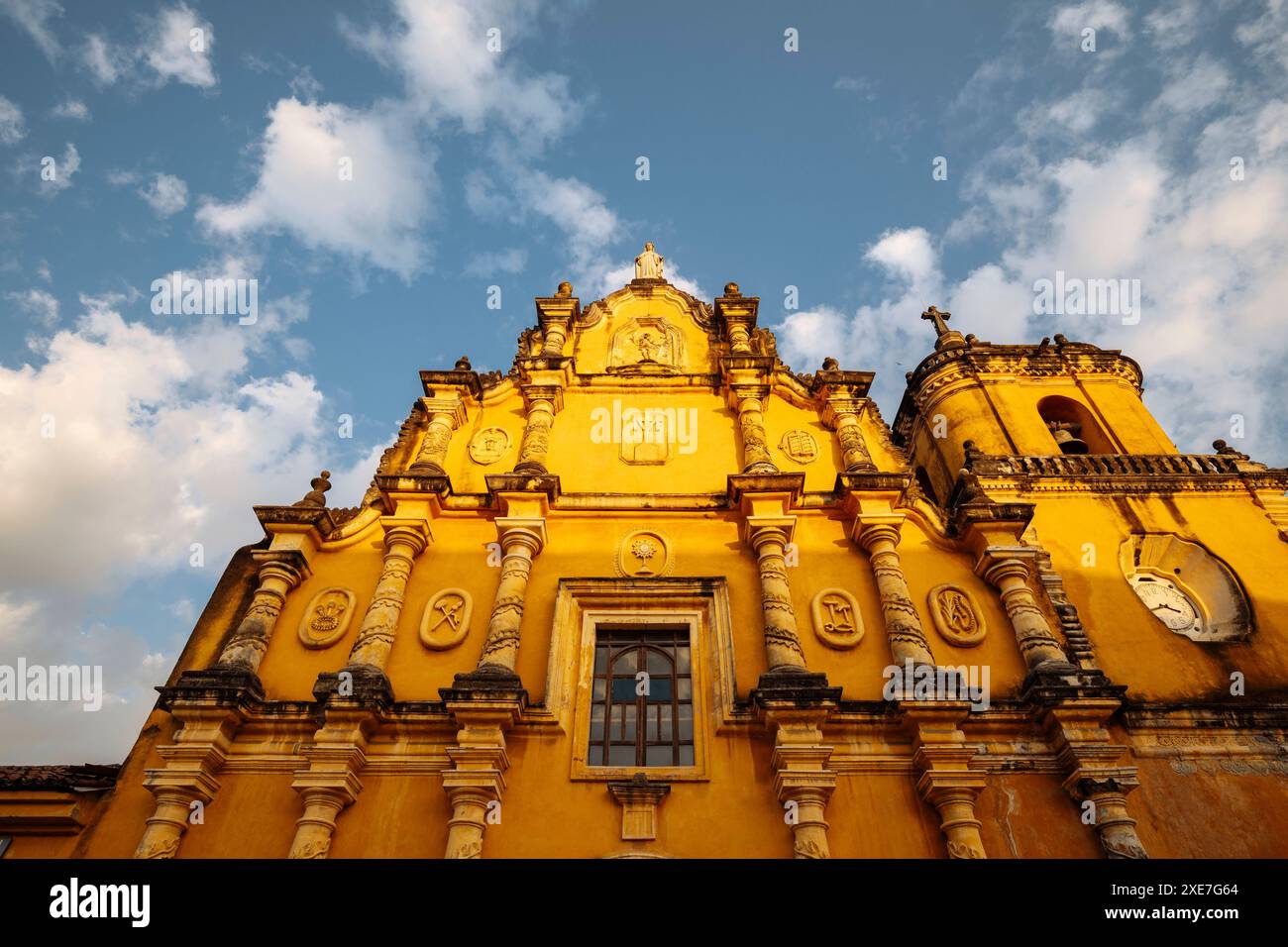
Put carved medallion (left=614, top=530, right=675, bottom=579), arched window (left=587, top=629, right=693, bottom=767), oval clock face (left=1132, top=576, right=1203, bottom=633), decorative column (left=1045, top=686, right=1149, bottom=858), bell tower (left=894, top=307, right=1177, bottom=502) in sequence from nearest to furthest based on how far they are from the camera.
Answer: decorative column (left=1045, top=686, right=1149, bottom=858)
arched window (left=587, top=629, right=693, bottom=767)
carved medallion (left=614, top=530, right=675, bottom=579)
oval clock face (left=1132, top=576, right=1203, bottom=633)
bell tower (left=894, top=307, right=1177, bottom=502)

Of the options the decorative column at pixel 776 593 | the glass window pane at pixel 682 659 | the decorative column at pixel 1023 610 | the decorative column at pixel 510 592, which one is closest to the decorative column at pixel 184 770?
the decorative column at pixel 510 592

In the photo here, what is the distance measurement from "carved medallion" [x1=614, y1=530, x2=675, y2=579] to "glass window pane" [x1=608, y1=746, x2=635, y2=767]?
97.6 inches

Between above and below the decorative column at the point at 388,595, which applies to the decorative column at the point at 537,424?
above

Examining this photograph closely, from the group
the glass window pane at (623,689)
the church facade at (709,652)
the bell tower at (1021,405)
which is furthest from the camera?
the bell tower at (1021,405)

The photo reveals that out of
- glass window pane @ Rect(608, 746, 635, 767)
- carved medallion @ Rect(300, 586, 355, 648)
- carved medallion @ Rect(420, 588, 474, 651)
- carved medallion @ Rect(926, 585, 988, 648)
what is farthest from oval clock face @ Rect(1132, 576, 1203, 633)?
carved medallion @ Rect(300, 586, 355, 648)

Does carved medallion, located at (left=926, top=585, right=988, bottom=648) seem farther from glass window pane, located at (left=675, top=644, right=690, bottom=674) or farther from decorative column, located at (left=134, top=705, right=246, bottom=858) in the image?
decorative column, located at (left=134, top=705, right=246, bottom=858)

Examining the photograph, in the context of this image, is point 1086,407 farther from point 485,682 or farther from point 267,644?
point 267,644

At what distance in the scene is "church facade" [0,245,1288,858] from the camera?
27.7ft

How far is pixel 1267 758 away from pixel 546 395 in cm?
1137

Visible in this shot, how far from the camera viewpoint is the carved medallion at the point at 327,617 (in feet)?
33.7

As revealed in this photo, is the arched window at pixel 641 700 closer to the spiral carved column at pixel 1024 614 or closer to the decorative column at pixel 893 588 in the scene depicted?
the decorative column at pixel 893 588

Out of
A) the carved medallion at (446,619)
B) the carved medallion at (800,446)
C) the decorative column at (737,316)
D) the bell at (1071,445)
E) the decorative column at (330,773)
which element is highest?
the decorative column at (737,316)

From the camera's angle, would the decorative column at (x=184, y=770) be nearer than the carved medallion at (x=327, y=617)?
Yes

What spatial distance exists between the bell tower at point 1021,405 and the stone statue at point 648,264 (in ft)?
22.4
